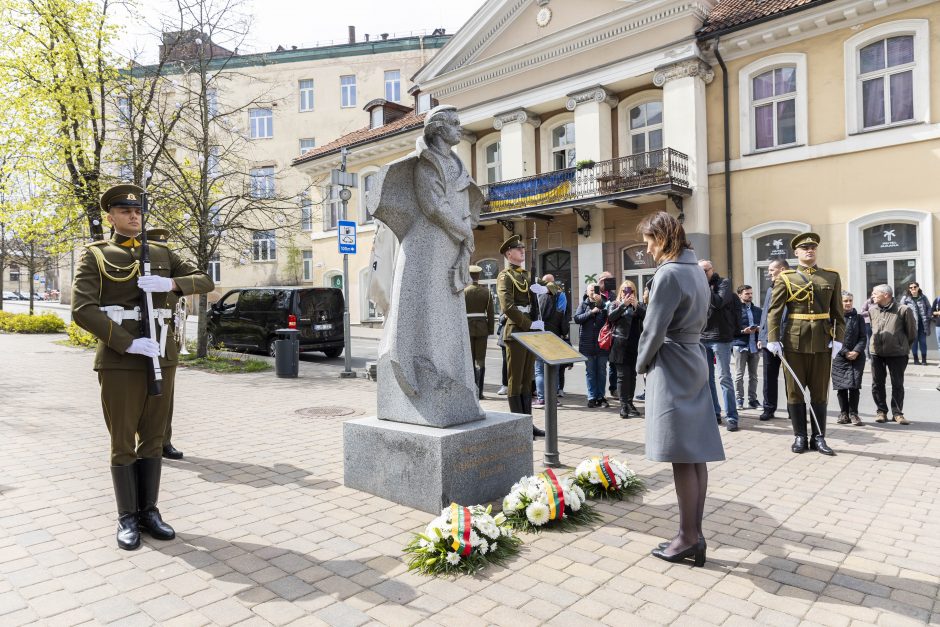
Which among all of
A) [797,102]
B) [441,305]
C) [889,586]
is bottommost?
[889,586]

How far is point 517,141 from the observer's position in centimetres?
2255

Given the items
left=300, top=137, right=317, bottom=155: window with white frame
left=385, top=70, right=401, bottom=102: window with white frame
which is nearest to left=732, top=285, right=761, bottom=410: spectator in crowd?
left=385, top=70, right=401, bottom=102: window with white frame

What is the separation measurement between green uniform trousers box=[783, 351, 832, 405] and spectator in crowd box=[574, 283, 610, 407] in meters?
3.02

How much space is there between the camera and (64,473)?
18.6 feet

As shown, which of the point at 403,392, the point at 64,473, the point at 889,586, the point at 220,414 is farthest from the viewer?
the point at 220,414

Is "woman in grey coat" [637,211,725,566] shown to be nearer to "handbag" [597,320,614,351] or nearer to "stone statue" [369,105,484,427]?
"stone statue" [369,105,484,427]

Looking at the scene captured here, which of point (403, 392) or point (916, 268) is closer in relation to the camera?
point (403, 392)

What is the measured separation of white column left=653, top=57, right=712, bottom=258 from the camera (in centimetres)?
1811

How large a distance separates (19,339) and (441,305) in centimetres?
2441

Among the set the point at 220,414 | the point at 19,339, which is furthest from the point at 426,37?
the point at 220,414

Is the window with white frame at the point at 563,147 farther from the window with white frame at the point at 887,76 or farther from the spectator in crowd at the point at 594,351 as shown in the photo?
the spectator in crowd at the point at 594,351

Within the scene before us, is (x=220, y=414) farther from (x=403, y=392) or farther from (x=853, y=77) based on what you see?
(x=853, y=77)

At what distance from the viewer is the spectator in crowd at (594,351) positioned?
9.33 metres

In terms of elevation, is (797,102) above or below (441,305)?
above
